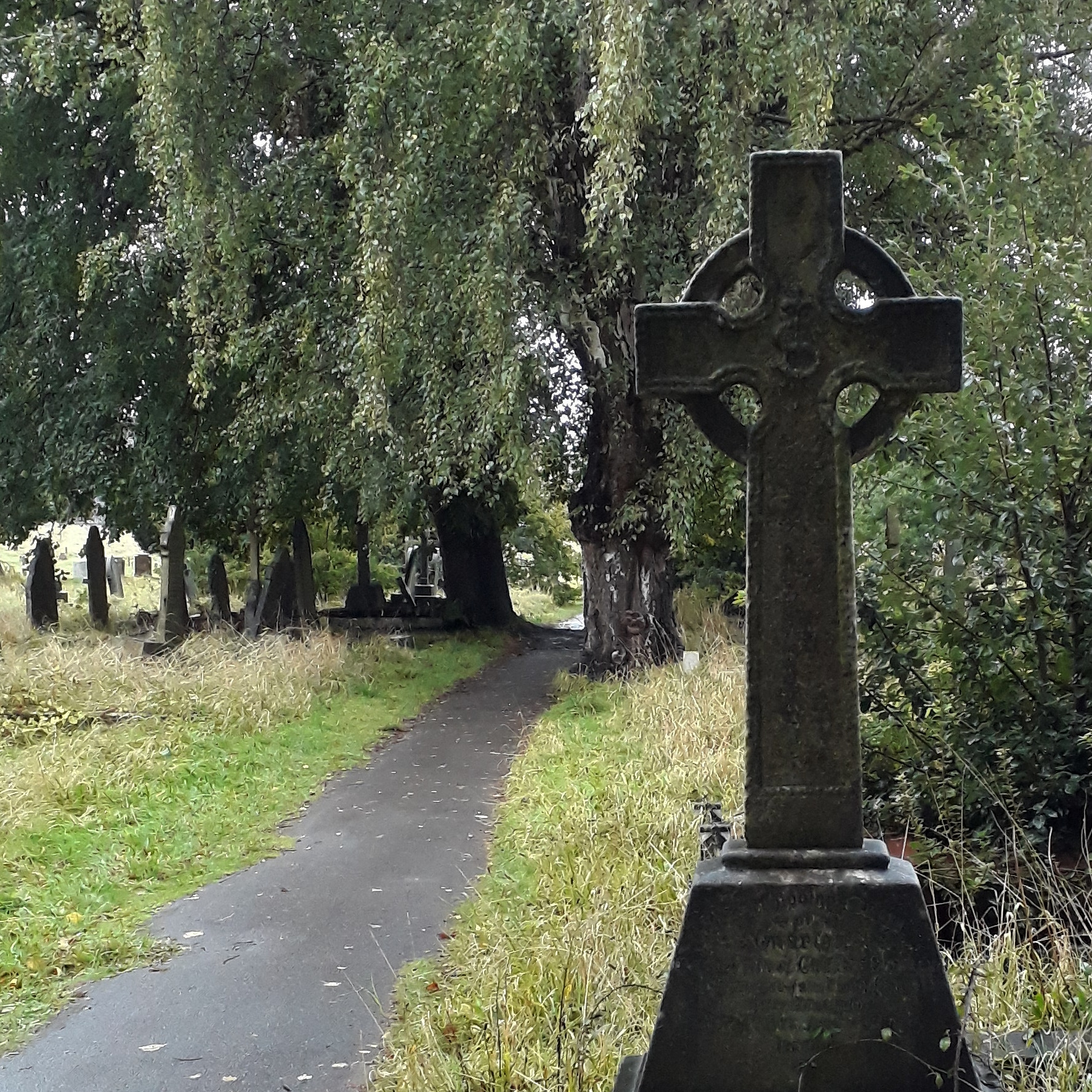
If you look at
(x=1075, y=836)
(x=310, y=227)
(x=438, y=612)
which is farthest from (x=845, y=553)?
(x=438, y=612)

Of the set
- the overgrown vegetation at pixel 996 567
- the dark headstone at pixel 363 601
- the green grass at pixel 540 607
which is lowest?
the green grass at pixel 540 607

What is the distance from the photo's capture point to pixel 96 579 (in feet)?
52.2

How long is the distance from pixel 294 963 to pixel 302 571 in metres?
11.5

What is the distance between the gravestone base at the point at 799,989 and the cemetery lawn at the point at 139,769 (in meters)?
2.76

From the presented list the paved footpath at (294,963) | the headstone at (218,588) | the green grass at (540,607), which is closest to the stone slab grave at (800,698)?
the paved footpath at (294,963)

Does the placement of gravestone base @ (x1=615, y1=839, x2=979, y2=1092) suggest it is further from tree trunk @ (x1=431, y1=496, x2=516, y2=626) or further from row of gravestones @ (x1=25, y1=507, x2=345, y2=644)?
tree trunk @ (x1=431, y1=496, x2=516, y2=626)

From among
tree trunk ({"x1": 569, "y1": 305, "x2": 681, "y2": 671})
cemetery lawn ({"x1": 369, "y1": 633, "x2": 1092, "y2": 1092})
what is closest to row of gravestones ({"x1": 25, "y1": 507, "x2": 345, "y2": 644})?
tree trunk ({"x1": 569, "y1": 305, "x2": 681, "y2": 671})

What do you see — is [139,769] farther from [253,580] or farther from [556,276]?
[253,580]

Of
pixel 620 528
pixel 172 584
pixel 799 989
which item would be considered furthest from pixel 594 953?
pixel 172 584

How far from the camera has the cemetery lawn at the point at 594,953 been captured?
3.46 meters

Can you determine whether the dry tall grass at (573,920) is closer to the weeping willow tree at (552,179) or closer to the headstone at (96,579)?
the weeping willow tree at (552,179)

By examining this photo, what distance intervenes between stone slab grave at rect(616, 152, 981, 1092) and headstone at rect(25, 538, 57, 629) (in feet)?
45.9

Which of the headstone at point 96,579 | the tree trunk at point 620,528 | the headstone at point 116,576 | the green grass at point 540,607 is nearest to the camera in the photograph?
the tree trunk at point 620,528

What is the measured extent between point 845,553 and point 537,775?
5.52 meters
